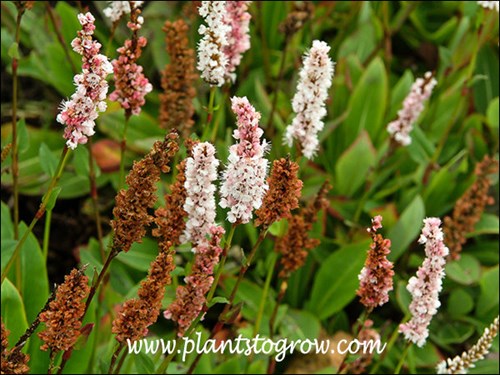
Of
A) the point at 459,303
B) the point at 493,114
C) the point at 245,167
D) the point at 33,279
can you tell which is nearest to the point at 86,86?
the point at 245,167

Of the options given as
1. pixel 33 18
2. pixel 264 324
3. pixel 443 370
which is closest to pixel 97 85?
pixel 443 370

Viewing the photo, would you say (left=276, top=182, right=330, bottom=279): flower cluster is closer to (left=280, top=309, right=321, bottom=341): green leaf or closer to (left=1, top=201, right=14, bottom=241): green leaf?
(left=280, top=309, right=321, bottom=341): green leaf

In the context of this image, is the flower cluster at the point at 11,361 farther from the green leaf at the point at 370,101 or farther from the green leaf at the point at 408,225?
the green leaf at the point at 370,101

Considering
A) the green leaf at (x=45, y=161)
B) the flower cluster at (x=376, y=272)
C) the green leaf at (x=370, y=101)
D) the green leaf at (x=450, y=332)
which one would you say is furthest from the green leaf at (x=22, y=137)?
the green leaf at (x=450, y=332)

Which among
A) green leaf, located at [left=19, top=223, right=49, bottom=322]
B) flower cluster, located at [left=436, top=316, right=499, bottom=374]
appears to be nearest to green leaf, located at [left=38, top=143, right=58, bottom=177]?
green leaf, located at [left=19, top=223, right=49, bottom=322]

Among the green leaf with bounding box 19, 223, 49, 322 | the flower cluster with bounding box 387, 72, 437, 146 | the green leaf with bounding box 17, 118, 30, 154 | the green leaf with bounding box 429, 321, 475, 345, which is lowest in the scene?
the green leaf with bounding box 429, 321, 475, 345
